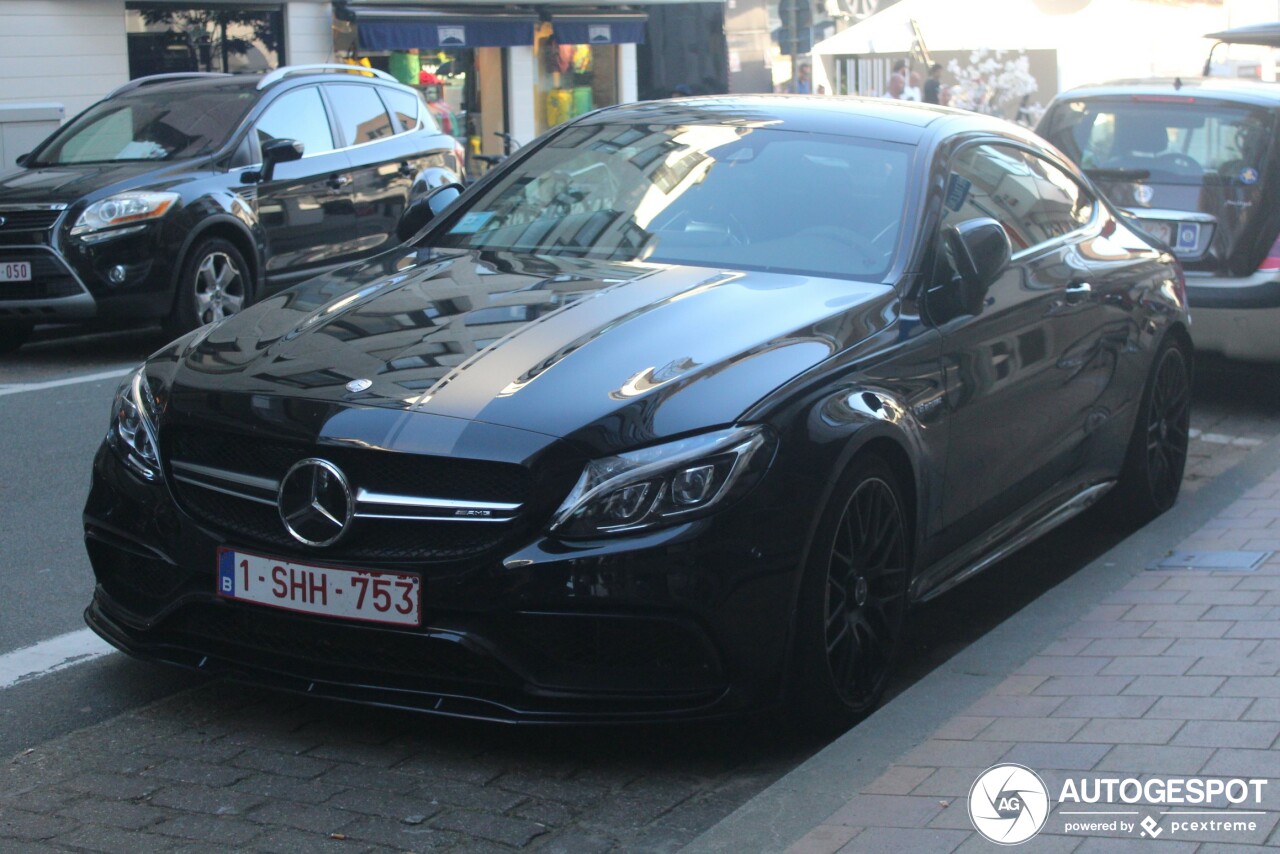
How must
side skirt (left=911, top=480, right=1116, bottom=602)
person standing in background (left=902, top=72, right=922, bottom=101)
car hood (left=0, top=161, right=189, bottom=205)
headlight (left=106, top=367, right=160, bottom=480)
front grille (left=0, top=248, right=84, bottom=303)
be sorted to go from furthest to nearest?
person standing in background (left=902, top=72, right=922, bottom=101) < car hood (left=0, top=161, right=189, bottom=205) < front grille (left=0, top=248, right=84, bottom=303) < side skirt (left=911, top=480, right=1116, bottom=602) < headlight (left=106, top=367, right=160, bottom=480)

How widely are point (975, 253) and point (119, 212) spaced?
22.9 feet

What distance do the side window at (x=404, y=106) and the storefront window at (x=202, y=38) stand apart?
7461 mm

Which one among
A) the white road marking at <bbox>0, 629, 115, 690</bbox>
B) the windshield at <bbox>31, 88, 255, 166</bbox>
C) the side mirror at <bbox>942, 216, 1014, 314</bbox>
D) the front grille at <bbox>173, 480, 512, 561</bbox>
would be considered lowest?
the white road marking at <bbox>0, 629, 115, 690</bbox>

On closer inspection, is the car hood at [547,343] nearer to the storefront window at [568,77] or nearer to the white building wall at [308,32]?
the white building wall at [308,32]

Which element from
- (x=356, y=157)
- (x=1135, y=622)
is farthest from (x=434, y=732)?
(x=356, y=157)

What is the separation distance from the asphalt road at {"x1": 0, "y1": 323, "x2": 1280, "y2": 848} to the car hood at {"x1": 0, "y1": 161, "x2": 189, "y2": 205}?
1.54 metres

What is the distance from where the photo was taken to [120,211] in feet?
34.6

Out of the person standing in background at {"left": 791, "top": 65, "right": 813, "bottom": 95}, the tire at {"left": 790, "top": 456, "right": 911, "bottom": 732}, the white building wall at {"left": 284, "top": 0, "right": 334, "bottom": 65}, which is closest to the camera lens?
the tire at {"left": 790, "top": 456, "right": 911, "bottom": 732}

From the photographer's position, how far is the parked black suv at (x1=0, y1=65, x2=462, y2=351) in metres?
10.5

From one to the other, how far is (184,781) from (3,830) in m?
0.43

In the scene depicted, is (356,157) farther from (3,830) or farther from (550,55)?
(550,55)

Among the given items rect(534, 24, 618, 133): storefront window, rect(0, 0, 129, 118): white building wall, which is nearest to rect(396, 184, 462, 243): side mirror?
rect(0, 0, 129, 118): white building wall

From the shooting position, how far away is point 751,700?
3.99 metres

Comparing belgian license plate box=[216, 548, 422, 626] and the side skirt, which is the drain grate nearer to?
the side skirt
